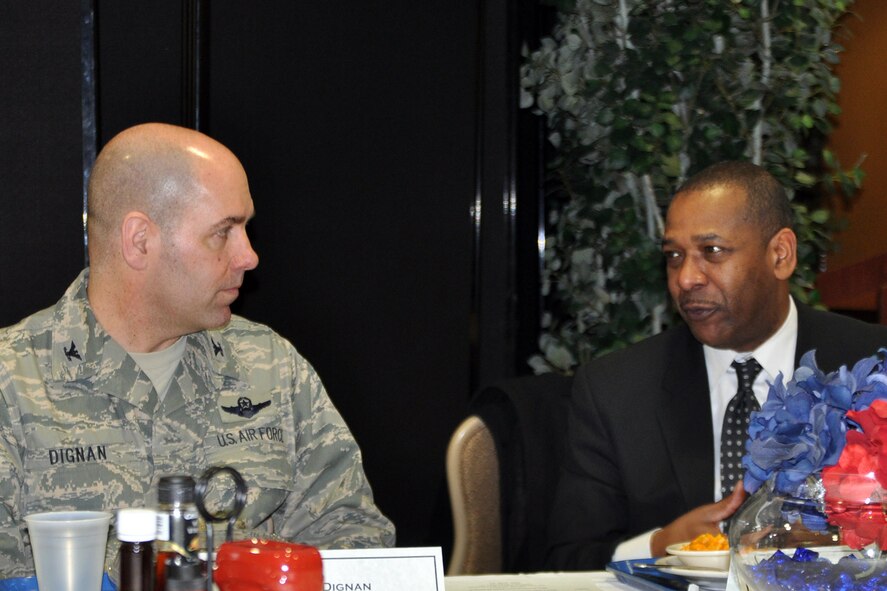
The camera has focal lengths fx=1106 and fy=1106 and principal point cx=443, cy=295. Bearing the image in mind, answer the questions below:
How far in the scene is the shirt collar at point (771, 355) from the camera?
2465mm

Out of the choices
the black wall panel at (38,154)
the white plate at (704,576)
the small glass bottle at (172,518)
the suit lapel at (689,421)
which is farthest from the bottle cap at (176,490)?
the black wall panel at (38,154)

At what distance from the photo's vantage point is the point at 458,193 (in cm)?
360

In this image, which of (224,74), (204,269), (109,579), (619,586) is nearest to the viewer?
(109,579)

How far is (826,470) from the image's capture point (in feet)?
3.75

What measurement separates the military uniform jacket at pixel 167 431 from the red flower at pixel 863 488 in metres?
1.07

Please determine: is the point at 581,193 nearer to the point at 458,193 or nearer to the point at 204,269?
the point at 458,193

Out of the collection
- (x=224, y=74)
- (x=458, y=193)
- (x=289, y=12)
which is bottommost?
(x=458, y=193)

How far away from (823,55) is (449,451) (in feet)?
6.50

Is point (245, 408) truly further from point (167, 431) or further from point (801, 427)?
point (801, 427)

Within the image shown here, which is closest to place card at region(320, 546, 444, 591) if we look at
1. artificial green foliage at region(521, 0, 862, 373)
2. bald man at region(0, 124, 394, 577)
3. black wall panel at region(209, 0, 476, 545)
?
bald man at region(0, 124, 394, 577)

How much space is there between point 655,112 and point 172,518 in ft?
8.68

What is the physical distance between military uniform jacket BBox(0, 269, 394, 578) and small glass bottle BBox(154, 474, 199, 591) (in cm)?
91

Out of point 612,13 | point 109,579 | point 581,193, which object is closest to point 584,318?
point 581,193

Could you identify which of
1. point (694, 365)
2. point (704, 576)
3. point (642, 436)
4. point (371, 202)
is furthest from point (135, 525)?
point (371, 202)
